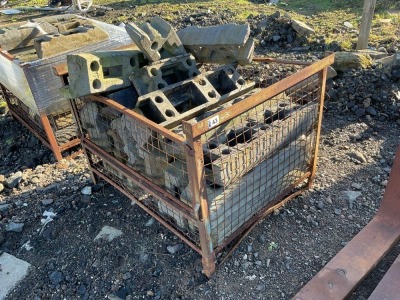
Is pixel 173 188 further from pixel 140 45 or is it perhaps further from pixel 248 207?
pixel 140 45

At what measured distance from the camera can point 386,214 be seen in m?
3.38

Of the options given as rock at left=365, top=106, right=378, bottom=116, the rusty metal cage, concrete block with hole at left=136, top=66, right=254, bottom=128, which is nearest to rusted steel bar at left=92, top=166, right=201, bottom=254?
the rusty metal cage

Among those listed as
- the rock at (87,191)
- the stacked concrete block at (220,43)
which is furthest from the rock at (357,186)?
the rock at (87,191)

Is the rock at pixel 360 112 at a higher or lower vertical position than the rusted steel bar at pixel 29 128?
lower

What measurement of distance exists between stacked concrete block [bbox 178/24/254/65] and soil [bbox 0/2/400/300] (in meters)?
1.58

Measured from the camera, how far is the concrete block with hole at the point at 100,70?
300 centimetres

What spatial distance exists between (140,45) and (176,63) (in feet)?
1.39

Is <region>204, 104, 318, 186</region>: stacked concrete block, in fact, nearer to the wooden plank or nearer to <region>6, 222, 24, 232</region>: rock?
<region>6, 222, 24, 232</region>: rock

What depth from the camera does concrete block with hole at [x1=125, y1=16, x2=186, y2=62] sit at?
3165 mm

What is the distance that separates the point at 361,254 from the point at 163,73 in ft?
7.61

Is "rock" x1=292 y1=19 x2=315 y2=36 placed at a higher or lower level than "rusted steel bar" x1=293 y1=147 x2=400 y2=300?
higher

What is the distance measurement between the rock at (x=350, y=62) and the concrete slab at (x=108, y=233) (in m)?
4.10

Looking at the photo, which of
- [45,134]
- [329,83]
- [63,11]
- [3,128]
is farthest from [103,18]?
[329,83]

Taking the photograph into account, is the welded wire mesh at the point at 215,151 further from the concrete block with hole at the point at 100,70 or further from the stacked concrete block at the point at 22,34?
the stacked concrete block at the point at 22,34
